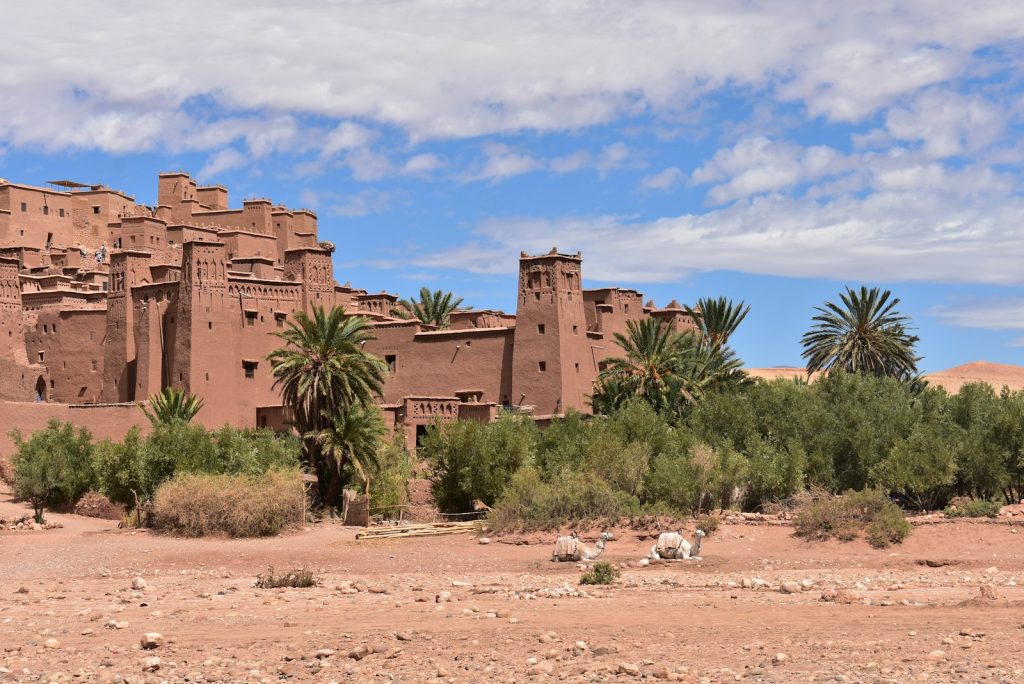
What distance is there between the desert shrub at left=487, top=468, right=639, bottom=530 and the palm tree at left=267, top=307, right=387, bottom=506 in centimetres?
537

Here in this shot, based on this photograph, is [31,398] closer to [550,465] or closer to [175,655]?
[550,465]

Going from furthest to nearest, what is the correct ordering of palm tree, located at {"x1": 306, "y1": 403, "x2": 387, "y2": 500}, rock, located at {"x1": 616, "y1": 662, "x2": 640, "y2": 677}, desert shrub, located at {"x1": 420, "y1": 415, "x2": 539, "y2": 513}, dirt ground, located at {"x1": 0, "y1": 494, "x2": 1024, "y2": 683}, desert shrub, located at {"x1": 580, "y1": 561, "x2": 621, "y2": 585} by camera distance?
palm tree, located at {"x1": 306, "y1": 403, "x2": 387, "y2": 500}
desert shrub, located at {"x1": 420, "y1": 415, "x2": 539, "y2": 513}
desert shrub, located at {"x1": 580, "y1": 561, "x2": 621, "y2": 585}
dirt ground, located at {"x1": 0, "y1": 494, "x2": 1024, "y2": 683}
rock, located at {"x1": 616, "y1": 662, "x2": 640, "y2": 677}

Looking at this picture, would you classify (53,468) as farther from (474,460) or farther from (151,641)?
(151,641)

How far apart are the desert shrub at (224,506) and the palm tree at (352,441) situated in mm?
2356

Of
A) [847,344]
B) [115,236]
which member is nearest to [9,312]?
[115,236]

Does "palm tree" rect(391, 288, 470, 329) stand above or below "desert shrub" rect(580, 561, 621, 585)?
above

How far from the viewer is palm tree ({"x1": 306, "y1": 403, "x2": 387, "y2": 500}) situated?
32.2 meters

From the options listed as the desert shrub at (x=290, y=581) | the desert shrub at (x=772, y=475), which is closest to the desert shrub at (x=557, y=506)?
the desert shrub at (x=772, y=475)

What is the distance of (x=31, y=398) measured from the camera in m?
49.0

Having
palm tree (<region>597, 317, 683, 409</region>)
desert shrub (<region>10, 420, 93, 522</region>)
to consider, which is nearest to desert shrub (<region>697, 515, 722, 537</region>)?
palm tree (<region>597, 317, 683, 409</region>)

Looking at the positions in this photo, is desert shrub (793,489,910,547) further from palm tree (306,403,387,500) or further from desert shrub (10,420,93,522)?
desert shrub (10,420,93,522)

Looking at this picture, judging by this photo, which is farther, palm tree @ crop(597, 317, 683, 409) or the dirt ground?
palm tree @ crop(597, 317, 683, 409)

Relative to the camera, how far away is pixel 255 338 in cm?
4709

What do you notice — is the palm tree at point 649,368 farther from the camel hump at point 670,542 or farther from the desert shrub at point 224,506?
the camel hump at point 670,542
